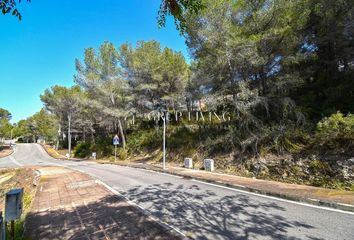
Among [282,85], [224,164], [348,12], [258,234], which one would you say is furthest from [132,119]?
[258,234]

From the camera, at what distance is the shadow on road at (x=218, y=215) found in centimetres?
457

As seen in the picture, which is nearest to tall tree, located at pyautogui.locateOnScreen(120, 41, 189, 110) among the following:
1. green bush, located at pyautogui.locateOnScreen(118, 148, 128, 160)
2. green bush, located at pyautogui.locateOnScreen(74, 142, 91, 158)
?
green bush, located at pyautogui.locateOnScreen(118, 148, 128, 160)

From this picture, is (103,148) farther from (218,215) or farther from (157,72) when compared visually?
(218,215)

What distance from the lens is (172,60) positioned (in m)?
24.5

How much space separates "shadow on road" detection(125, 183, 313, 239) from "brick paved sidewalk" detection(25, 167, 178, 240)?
0.62 m

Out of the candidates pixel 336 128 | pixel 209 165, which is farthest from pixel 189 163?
pixel 336 128

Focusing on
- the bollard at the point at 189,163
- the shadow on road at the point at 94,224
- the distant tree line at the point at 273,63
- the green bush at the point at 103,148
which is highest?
the distant tree line at the point at 273,63

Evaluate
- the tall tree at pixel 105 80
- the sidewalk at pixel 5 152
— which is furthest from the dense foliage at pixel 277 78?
the sidewalk at pixel 5 152

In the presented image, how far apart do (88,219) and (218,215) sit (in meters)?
3.20

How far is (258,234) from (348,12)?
12.4 m

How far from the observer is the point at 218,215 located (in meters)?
5.60

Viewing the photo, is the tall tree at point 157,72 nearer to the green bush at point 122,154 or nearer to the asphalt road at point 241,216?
the green bush at point 122,154

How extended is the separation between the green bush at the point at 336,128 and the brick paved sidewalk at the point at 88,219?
837cm

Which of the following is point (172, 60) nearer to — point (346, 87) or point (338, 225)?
point (346, 87)
